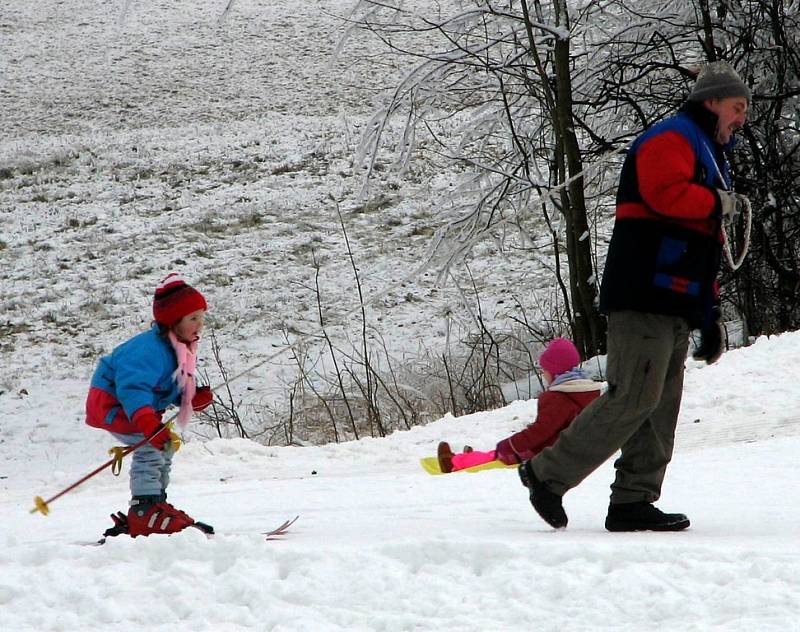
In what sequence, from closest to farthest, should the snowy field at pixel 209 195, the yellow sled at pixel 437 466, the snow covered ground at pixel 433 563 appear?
the snow covered ground at pixel 433 563
the yellow sled at pixel 437 466
the snowy field at pixel 209 195

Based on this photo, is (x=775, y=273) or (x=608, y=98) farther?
(x=775, y=273)

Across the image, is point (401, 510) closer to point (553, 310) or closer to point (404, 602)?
point (404, 602)

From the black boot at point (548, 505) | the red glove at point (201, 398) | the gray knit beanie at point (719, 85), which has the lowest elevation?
the black boot at point (548, 505)

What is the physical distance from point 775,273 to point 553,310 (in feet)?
10.3

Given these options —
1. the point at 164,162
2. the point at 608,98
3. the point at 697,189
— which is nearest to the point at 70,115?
the point at 164,162

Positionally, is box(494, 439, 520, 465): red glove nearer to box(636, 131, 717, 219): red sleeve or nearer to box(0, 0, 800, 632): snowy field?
box(0, 0, 800, 632): snowy field

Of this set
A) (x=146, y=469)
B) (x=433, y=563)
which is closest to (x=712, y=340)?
(x=433, y=563)

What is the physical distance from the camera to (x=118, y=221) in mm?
19500

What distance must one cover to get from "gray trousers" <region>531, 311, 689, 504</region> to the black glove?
16 centimetres

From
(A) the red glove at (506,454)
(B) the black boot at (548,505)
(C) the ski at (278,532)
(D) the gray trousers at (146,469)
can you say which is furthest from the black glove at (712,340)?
(D) the gray trousers at (146,469)

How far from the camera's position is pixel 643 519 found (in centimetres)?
368

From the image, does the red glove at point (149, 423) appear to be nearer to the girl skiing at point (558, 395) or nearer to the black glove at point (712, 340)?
the black glove at point (712, 340)

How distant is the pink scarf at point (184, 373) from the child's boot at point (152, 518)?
366 millimetres

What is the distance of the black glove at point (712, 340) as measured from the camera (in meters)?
3.78
